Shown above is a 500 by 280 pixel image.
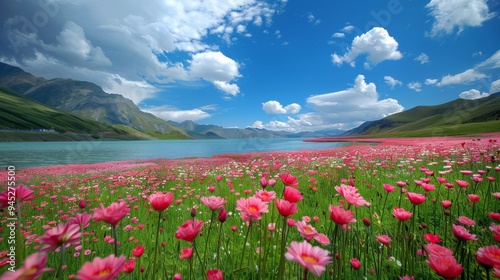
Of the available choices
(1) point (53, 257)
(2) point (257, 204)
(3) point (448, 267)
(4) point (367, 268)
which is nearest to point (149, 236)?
(1) point (53, 257)

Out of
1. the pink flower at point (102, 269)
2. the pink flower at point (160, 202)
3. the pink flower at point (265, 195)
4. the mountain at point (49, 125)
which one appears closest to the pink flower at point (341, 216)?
the pink flower at point (265, 195)

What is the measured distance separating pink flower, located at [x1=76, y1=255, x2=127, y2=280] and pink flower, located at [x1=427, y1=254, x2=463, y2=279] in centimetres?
157

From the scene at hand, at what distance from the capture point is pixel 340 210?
1.44 metres

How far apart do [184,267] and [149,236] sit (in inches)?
51.2

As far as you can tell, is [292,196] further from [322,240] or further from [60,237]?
[60,237]

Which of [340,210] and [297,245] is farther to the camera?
[340,210]

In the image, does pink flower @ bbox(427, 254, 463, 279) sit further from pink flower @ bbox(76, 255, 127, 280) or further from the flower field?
pink flower @ bbox(76, 255, 127, 280)

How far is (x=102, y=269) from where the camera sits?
947 millimetres

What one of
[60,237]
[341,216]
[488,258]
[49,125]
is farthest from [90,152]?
[49,125]

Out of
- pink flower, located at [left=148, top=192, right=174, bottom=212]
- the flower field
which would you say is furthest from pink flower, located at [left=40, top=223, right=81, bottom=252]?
pink flower, located at [left=148, top=192, right=174, bottom=212]

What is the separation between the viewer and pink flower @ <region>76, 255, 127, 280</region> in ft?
2.72

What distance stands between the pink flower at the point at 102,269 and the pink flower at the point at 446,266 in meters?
1.57

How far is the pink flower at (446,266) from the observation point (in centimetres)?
114

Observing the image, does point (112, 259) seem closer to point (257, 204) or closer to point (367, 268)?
point (257, 204)
